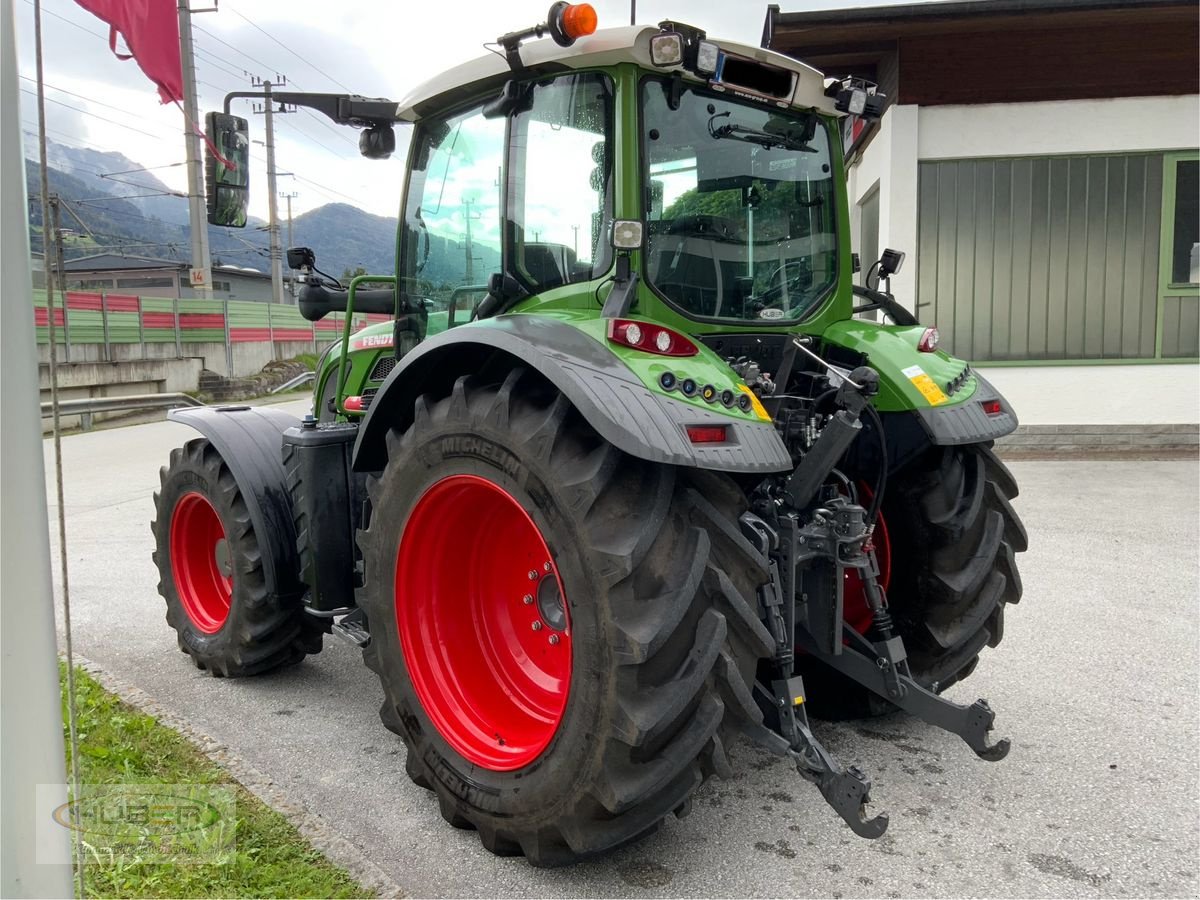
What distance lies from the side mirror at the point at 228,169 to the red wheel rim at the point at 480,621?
135 centimetres

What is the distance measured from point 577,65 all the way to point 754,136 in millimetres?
680

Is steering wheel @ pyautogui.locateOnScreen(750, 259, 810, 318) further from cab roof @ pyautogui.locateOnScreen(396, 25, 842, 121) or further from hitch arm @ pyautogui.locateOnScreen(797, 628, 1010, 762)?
hitch arm @ pyautogui.locateOnScreen(797, 628, 1010, 762)

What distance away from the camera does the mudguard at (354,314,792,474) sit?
2.17 m

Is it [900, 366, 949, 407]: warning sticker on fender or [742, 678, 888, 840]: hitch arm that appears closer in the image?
[742, 678, 888, 840]: hitch arm

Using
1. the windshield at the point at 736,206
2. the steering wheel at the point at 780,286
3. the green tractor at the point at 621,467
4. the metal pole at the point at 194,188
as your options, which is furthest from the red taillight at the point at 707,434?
the metal pole at the point at 194,188

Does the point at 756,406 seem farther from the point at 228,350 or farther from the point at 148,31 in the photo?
the point at 228,350

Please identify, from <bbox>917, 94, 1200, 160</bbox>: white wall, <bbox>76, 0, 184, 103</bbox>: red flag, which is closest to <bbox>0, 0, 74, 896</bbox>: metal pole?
<bbox>76, 0, 184, 103</bbox>: red flag

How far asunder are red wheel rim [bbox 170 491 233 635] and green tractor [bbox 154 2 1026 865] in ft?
1.28

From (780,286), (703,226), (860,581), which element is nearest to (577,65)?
(703,226)

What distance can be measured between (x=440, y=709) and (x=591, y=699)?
751 mm

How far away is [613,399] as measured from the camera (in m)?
2.21

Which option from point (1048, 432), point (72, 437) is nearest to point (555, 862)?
point (1048, 432)

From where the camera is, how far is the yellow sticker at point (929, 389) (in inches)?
118

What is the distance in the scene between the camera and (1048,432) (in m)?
9.30
